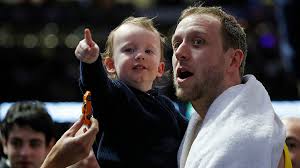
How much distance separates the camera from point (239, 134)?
2.74m

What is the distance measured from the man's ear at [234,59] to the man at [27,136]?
5.52ft

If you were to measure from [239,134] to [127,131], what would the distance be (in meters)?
0.64

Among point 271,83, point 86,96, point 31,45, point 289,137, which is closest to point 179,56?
point 86,96

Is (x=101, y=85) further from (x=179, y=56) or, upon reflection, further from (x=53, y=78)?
(x=53, y=78)

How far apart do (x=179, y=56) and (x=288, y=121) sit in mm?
1322

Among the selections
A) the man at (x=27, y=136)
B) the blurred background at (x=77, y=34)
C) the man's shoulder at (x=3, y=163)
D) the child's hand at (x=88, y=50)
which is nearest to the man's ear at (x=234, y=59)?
the child's hand at (x=88, y=50)

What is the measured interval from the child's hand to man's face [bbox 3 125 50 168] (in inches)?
57.4

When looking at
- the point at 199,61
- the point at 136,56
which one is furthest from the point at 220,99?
the point at 136,56

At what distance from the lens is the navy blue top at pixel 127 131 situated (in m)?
3.18

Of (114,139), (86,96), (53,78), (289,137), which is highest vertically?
(86,96)

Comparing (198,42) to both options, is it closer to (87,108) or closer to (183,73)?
(183,73)

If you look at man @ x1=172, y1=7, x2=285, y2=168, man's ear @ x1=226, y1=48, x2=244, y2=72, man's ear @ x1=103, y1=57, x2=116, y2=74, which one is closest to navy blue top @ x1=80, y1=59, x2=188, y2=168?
man @ x1=172, y1=7, x2=285, y2=168

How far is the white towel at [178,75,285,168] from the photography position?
106 inches

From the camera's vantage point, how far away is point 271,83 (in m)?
10.0
